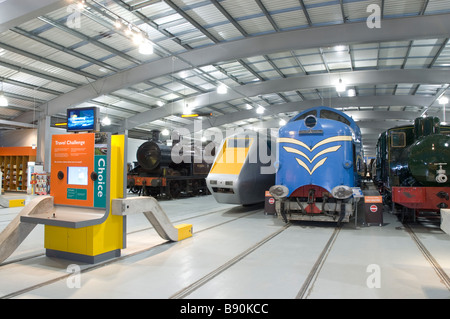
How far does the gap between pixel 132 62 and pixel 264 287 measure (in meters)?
13.0

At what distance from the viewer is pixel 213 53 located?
42.0ft

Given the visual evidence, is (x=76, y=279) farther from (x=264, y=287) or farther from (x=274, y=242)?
(x=274, y=242)

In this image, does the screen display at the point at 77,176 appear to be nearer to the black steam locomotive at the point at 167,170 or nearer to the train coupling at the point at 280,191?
the train coupling at the point at 280,191

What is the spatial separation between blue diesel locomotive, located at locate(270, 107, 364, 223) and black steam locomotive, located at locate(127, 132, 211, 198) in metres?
7.58

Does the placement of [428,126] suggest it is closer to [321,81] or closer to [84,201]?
[84,201]

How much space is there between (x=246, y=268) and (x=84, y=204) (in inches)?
98.1

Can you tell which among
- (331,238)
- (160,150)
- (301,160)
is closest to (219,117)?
(160,150)

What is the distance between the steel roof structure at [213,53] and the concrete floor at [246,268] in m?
6.82

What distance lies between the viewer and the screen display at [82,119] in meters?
4.87

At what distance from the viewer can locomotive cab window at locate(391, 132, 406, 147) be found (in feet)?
30.8

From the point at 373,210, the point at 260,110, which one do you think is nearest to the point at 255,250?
the point at 373,210

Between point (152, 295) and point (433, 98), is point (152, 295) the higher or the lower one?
the lower one

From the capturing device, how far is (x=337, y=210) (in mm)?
7133
